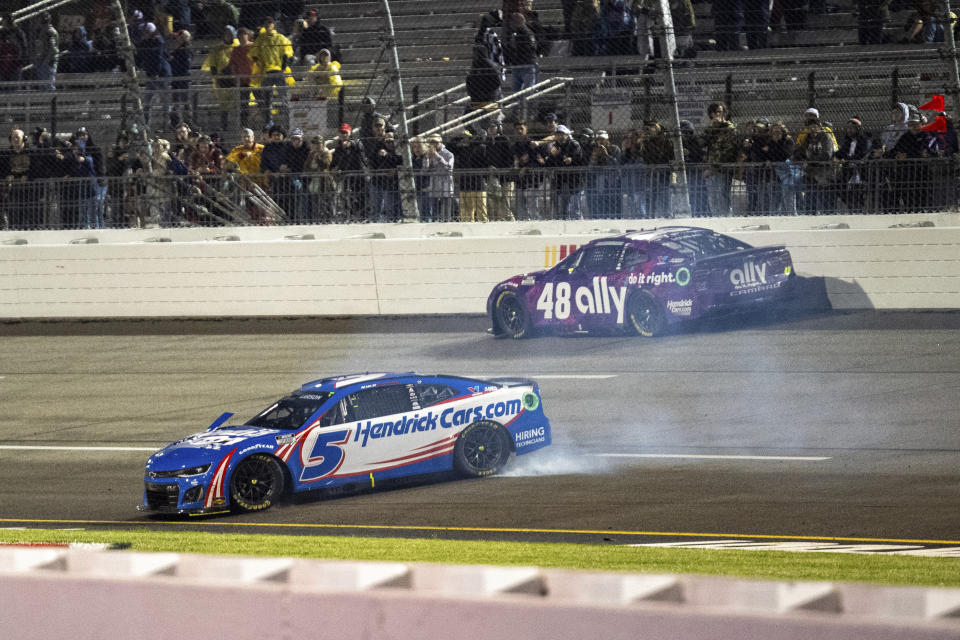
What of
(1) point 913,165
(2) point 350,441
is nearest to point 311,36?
(1) point 913,165

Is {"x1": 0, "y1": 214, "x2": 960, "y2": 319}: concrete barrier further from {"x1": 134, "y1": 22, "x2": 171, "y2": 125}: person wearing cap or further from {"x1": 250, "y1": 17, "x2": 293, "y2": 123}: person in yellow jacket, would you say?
{"x1": 250, "y1": 17, "x2": 293, "y2": 123}: person in yellow jacket

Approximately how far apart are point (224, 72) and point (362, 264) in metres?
4.82

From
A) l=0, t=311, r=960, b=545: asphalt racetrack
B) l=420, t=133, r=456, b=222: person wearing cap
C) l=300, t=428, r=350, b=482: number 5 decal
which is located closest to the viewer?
l=0, t=311, r=960, b=545: asphalt racetrack

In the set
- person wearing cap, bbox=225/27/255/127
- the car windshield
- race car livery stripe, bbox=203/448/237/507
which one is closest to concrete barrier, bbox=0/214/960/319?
person wearing cap, bbox=225/27/255/127

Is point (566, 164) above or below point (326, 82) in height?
below

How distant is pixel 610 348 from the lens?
1659cm

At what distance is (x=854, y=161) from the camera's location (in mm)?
17031

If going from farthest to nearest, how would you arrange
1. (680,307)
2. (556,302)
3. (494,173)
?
1. (494,173)
2. (556,302)
3. (680,307)

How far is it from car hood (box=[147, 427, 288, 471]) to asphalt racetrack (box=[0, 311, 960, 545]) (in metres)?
0.46

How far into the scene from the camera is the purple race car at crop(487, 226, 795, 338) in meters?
16.3

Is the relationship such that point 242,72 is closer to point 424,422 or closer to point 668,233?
point 668,233

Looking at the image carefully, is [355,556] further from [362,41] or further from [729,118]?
[362,41]

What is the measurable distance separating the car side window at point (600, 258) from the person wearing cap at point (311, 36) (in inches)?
256

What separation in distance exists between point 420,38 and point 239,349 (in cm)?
548
